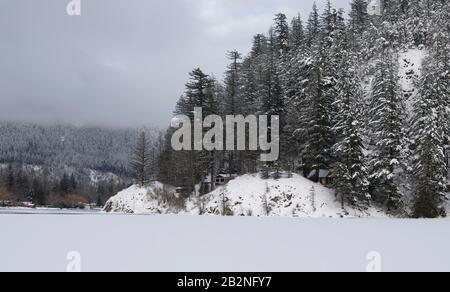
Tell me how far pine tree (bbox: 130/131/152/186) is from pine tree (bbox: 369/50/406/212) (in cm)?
3387

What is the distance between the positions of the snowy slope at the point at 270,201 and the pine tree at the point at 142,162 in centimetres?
1099

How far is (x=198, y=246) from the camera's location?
73.2 ft

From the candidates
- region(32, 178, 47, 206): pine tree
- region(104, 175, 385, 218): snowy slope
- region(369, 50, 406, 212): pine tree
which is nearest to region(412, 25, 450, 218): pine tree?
region(369, 50, 406, 212): pine tree

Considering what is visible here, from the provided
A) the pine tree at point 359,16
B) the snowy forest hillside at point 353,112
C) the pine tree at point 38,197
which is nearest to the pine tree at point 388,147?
the snowy forest hillside at point 353,112

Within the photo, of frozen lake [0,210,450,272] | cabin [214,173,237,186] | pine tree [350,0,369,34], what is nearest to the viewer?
frozen lake [0,210,450,272]

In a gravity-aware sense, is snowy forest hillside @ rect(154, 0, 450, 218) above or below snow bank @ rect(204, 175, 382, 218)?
above

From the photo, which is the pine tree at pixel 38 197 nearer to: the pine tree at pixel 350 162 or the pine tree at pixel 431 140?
the pine tree at pixel 350 162

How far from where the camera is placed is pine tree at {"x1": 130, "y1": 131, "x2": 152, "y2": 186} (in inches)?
3000

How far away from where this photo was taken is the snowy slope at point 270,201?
56125 mm

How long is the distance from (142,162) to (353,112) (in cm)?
3343

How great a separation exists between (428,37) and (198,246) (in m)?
84.4

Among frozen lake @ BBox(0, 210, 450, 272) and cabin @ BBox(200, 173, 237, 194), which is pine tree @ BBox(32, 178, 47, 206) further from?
frozen lake @ BBox(0, 210, 450, 272)

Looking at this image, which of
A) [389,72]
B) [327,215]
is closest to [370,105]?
[389,72]
